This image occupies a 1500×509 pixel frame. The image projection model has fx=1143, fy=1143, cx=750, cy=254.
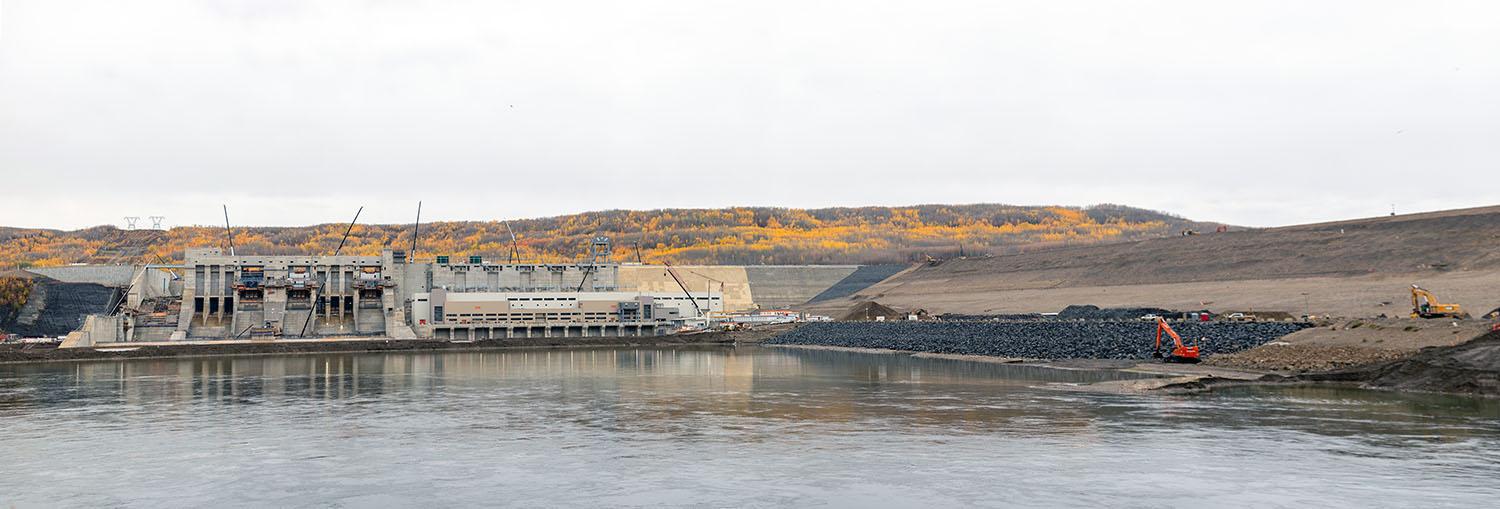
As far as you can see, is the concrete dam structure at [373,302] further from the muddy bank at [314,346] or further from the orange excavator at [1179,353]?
the orange excavator at [1179,353]

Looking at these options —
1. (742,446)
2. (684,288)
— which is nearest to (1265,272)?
(684,288)

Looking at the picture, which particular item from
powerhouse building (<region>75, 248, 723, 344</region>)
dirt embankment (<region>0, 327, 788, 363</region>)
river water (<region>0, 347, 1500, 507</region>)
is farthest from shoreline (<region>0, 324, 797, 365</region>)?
river water (<region>0, 347, 1500, 507</region>)

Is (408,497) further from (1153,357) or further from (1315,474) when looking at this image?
(1153,357)

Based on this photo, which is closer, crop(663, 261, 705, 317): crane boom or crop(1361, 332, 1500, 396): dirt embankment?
crop(1361, 332, 1500, 396): dirt embankment

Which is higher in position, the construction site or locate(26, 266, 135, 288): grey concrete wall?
locate(26, 266, 135, 288): grey concrete wall

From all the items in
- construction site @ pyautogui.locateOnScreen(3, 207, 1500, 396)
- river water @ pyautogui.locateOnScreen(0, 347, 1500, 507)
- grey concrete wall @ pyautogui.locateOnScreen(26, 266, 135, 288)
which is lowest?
river water @ pyautogui.locateOnScreen(0, 347, 1500, 507)

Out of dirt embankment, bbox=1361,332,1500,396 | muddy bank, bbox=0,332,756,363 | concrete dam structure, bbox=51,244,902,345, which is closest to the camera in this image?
dirt embankment, bbox=1361,332,1500,396

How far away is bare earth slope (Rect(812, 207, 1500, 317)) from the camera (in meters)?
95.5

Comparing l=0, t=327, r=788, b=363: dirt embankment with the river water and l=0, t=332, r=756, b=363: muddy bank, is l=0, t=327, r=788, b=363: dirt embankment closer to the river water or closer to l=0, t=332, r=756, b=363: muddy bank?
l=0, t=332, r=756, b=363: muddy bank

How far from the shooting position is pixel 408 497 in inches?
1065

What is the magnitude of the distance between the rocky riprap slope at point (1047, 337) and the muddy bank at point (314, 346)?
15947mm

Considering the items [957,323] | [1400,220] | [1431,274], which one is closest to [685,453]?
[957,323]

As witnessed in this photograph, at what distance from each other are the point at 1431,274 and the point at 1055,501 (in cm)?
8893

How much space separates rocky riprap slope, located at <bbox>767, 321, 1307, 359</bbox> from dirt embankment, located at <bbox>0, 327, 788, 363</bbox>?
12908mm
